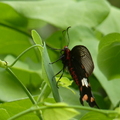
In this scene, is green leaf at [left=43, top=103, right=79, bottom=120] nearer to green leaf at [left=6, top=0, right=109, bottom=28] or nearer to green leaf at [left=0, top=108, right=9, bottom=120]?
green leaf at [left=0, top=108, right=9, bottom=120]

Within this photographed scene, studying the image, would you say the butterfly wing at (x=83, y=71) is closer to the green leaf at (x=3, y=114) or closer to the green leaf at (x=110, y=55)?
the green leaf at (x=110, y=55)

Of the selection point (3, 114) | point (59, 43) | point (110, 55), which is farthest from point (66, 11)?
point (3, 114)

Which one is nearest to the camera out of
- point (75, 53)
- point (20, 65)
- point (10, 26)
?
point (75, 53)

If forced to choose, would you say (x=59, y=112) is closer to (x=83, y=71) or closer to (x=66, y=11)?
(x=83, y=71)

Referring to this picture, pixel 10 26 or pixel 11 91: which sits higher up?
pixel 10 26

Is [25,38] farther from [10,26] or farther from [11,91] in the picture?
[11,91]

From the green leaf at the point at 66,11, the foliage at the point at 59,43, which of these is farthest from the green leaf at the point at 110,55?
the green leaf at the point at 66,11

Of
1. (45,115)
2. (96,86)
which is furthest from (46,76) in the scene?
(96,86)
